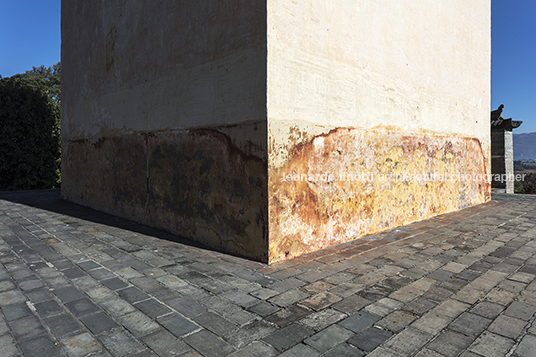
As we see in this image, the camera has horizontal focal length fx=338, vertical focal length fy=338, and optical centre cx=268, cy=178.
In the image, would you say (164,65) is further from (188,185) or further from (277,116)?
(277,116)

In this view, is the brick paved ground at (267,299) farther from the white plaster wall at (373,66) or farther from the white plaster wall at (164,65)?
the white plaster wall at (164,65)

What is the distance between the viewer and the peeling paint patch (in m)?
3.52

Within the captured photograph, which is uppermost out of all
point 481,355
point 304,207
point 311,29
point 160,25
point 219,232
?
point 160,25

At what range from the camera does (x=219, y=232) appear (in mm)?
3912

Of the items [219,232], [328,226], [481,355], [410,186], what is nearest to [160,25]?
[219,232]

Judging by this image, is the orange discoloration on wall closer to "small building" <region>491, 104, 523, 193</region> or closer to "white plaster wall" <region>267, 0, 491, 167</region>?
"white plaster wall" <region>267, 0, 491, 167</region>

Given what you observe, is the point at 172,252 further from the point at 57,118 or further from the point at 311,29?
the point at 57,118

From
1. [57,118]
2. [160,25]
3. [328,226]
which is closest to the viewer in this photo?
[328,226]

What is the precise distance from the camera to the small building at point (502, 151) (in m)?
10.1

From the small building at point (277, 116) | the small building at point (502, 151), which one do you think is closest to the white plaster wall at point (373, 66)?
the small building at point (277, 116)

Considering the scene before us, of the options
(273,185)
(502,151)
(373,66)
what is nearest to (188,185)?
(273,185)

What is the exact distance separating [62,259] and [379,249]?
3.46 metres

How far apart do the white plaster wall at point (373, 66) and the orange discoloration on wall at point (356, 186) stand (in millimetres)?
216

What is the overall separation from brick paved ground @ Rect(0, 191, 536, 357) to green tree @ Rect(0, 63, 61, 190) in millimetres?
7262
